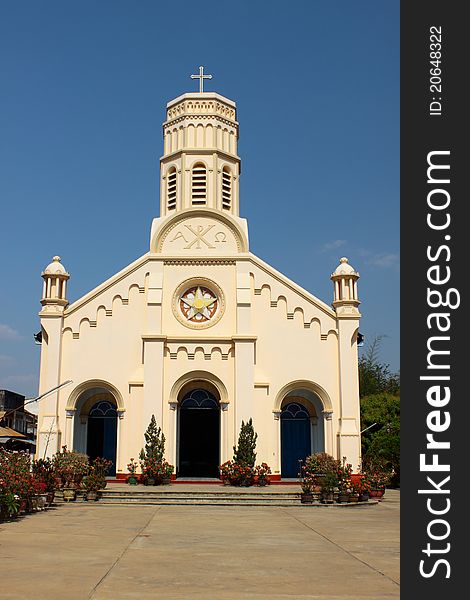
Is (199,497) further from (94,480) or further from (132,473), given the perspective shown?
(132,473)

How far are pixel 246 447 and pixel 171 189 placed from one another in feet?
41.1

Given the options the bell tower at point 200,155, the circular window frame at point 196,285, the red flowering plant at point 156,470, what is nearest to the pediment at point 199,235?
the bell tower at point 200,155

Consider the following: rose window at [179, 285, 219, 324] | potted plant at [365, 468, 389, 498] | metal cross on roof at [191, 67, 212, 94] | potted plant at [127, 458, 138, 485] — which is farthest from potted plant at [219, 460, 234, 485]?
metal cross on roof at [191, 67, 212, 94]

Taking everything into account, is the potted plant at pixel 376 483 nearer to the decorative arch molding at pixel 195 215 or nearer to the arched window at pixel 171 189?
the decorative arch molding at pixel 195 215

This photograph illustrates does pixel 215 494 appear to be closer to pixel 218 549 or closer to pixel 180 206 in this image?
pixel 218 549

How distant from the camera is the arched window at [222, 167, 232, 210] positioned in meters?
31.8

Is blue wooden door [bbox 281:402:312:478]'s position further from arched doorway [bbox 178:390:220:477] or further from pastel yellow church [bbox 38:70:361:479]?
arched doorway [bbox 178:390:220:477]

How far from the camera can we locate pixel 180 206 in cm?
3112

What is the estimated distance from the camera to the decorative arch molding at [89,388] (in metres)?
28.4

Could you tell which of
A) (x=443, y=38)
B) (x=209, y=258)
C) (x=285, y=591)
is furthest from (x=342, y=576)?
(x=209, y=258)

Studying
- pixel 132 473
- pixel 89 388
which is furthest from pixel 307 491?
pixel 89 388

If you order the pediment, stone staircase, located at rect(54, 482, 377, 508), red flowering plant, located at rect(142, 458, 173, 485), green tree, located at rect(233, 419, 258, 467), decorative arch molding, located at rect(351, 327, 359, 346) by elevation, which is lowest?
stone staircase, located at rect(54, 482, 377, 508)

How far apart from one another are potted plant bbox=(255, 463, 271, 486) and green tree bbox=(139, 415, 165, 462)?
3.78 m

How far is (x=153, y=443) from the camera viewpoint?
88.8 ft
